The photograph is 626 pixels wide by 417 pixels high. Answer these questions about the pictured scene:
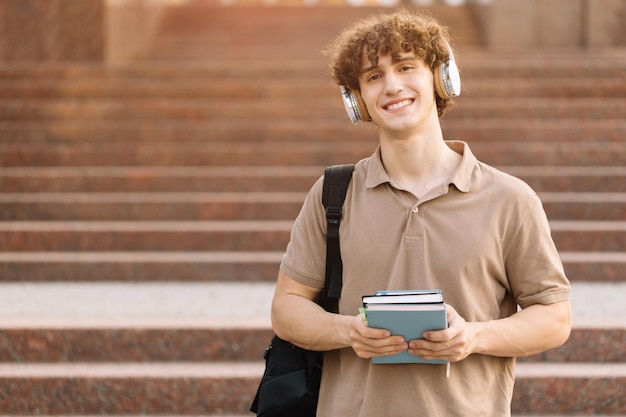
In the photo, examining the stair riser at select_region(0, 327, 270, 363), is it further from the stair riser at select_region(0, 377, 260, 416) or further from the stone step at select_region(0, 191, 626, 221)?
the stone step at select_region(0, 191, 626, 221)

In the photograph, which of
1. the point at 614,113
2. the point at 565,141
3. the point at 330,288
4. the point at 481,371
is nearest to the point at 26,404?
the point at 330,288

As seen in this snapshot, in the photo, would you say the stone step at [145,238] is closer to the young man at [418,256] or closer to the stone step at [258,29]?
the young man at [418,256]

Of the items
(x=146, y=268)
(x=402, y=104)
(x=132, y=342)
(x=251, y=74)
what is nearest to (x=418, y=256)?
(x=402, y=104)

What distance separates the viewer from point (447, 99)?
236 centimetres

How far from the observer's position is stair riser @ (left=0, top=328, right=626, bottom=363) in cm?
446

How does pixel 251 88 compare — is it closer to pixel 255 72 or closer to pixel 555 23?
pixel 255 72

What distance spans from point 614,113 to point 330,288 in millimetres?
6441

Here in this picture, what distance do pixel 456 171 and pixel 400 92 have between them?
0.81 ft

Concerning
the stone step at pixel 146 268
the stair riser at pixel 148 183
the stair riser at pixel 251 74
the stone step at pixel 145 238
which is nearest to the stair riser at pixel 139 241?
the stone step at pixel 145 238

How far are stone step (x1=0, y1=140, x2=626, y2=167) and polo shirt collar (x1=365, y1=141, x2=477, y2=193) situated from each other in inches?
195

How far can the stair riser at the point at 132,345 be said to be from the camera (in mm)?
4461

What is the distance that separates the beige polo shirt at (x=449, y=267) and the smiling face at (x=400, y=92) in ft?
0.50

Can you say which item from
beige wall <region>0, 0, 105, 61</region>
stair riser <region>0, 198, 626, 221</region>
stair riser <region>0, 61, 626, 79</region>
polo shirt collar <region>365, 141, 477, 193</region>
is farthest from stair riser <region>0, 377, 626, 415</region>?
beige wall <region>0, 0, 105, 61</region>

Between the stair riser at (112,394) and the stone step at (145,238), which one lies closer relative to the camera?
the stair riser at (112,394)
